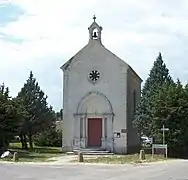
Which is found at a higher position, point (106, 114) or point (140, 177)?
point (106, 114)

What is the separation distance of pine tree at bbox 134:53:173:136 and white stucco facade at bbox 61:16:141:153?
119 cm

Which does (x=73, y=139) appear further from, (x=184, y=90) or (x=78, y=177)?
(x=78, y=177)

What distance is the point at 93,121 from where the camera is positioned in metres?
44.2

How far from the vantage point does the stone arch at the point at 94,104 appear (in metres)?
43.8

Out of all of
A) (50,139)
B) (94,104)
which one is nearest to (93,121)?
(94,104)

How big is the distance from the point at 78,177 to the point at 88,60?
23225mm

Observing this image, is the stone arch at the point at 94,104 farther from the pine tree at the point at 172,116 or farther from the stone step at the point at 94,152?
the pine tree at the point at 172,116

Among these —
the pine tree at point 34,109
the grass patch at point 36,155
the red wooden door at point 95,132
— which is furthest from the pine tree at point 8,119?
the pine tree at point 34,109

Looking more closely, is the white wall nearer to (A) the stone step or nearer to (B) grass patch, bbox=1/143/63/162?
(A) the stone step

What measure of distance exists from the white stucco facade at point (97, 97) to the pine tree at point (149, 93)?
1.19 metres

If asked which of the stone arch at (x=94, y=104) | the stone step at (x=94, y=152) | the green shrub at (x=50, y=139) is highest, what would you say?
the stone arch at (x=94, y=104)

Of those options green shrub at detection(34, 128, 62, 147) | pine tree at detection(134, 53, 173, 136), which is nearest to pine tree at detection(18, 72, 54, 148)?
green shrub at detection(34, 128, 62, 147)

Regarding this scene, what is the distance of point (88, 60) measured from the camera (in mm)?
44500

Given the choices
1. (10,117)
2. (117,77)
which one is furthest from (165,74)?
(10,117)
